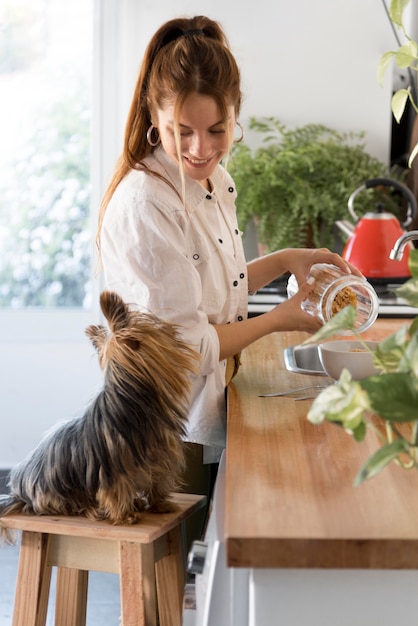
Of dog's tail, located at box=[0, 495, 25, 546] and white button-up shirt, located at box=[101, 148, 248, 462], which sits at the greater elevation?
white button-up shirt, located at box=[101, 148, 248, 462]

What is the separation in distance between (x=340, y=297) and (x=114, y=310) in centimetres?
56

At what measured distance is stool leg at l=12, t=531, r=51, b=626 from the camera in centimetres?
166

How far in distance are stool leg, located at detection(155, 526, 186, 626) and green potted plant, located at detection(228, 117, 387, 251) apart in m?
1.75

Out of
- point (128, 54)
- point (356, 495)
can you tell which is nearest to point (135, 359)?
point (356, 495)

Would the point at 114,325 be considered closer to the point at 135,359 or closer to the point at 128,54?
the point at 135,359

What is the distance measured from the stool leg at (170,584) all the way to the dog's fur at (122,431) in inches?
7.3

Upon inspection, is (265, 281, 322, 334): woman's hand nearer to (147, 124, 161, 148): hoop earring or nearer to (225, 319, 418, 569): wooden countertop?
(225, 319, 418, 569): wooden countertop

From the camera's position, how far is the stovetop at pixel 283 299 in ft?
8.88

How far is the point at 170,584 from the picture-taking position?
1.77 meters

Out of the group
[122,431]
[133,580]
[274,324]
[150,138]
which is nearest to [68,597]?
[133,580]

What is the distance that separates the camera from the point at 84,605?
197 cm

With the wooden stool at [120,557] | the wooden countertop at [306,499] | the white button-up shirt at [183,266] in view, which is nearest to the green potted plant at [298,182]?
the white button-up shirt at [183,266]

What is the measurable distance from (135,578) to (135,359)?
0.39 metres

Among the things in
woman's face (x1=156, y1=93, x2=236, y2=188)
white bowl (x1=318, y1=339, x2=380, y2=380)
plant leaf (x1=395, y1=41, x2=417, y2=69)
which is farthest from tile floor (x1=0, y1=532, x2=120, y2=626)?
plant leaf (x1=395, y1=41, x2=417, y2=69)
